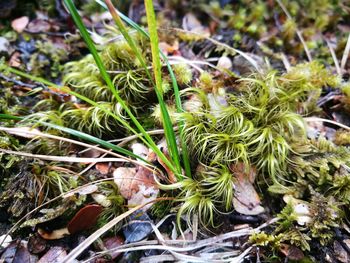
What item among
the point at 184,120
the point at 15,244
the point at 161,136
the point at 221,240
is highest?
the point at 184,120

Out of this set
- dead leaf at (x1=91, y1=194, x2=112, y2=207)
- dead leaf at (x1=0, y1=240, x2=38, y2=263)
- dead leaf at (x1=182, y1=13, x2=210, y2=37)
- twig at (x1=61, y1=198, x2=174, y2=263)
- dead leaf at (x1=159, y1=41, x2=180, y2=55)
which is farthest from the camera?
dead leaf at (x1=182, y1=13, x2=210, y2=37)

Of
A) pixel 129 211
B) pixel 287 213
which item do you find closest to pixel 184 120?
pixel 129 211

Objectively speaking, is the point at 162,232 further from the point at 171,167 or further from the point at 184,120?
the point at 184,120

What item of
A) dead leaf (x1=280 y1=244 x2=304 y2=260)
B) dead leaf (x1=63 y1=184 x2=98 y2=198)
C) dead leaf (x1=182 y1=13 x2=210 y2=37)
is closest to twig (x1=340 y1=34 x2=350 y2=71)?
dead leaf (x1=182 y1=13 x2=210 y2=37)

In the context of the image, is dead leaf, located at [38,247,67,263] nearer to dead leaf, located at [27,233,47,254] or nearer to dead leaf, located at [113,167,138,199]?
dead leaf, located at [27,233,47,254]

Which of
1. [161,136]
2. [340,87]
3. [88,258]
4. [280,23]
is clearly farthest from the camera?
[280,23]

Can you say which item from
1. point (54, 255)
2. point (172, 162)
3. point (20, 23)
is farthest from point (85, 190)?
point (20, 23)
